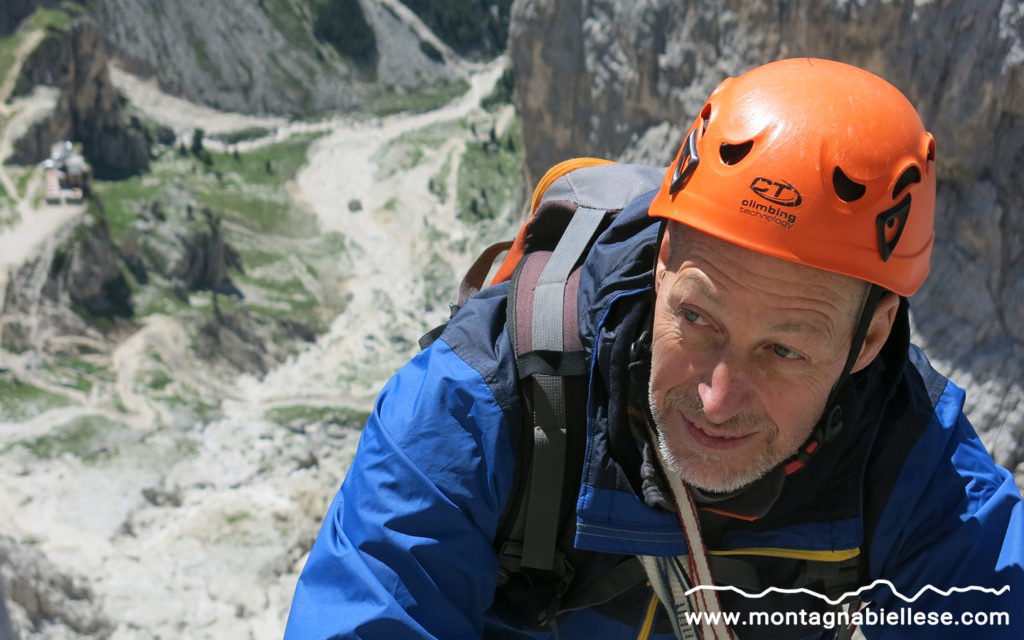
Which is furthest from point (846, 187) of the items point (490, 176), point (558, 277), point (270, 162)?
point (270, 162)

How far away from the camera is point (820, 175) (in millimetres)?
2984

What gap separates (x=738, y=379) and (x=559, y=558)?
943 millimetres

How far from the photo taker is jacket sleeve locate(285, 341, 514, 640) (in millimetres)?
3004

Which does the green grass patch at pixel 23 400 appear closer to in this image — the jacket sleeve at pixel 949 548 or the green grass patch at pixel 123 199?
the green grass patch at pixel 123 199

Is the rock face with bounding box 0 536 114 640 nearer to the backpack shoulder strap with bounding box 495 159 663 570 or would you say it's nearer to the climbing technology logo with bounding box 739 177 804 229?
the backpack shoulder strap with bounding box 495 159 663 570

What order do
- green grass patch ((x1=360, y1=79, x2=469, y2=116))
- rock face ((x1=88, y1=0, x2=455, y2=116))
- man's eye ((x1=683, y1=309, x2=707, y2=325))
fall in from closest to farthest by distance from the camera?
man's eye ((x1=683, y1=309, x2=707, y2=325)), rock face ((x1=88, y1=0, x2=455, y2=116)), green grass patch ((x1=360, y1=79, x2=469, y2=116))

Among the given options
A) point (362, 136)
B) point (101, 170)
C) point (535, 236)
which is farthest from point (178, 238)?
point (535, 236)

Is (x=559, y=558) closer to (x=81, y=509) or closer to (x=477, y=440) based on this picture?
(x=477, y=440)

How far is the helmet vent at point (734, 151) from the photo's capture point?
310 centimetres

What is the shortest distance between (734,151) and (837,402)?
3.22 feet

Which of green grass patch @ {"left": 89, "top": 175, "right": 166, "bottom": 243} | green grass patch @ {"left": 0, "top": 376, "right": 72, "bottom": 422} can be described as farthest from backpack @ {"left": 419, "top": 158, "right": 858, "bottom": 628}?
green grass patch @ {"left": 89, "top": 175, "right": 166, "bottom": 243}

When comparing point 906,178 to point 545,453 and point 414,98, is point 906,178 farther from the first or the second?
point 414,98

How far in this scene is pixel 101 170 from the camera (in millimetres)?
36062

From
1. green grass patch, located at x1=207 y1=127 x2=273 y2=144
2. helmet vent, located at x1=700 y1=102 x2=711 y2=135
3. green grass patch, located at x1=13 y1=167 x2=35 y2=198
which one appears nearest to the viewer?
helmet vent, located at x1=700 y1=102 x2=711 y2=135
